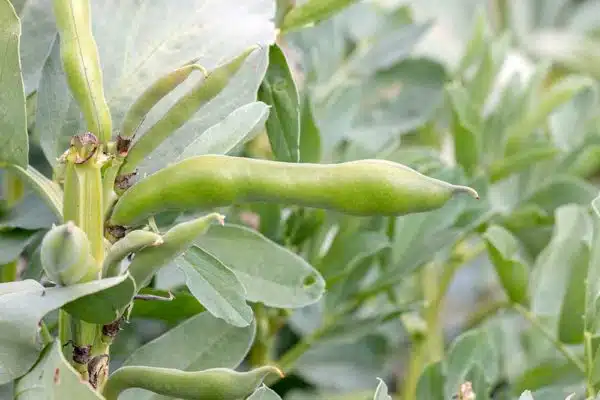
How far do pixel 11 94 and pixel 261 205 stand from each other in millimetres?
163

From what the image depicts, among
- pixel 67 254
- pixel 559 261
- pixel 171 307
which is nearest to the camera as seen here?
pixel 67 254

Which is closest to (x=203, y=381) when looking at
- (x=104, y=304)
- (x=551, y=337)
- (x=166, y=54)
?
(x=104, y=304)

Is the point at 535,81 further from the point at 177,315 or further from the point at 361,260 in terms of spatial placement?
the point at 177,315

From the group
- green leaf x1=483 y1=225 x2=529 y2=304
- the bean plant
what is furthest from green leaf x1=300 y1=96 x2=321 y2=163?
green leaf x1=483 y1=225 x2=529 y2=304

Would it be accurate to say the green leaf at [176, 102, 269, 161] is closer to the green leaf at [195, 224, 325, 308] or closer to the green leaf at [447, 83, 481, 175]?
the green leaf at [195, 224, 325, 308]

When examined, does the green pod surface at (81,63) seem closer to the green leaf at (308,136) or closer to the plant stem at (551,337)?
the green leaf at (308,136)

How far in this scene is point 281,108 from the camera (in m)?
0.37

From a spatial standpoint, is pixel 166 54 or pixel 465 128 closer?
pixel 166 54

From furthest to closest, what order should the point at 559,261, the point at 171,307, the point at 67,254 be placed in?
the point at 559,261 < the point at 171,307 < the point at 67,254

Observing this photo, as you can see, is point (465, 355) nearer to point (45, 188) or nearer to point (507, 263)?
point (507, 263)

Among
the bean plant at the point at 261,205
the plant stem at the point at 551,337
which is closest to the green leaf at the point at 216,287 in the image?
the bean plant at the point at 261,205

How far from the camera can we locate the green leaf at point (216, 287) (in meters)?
0.31

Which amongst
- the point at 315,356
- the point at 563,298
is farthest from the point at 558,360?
the point at 315,356

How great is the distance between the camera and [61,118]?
339mm
